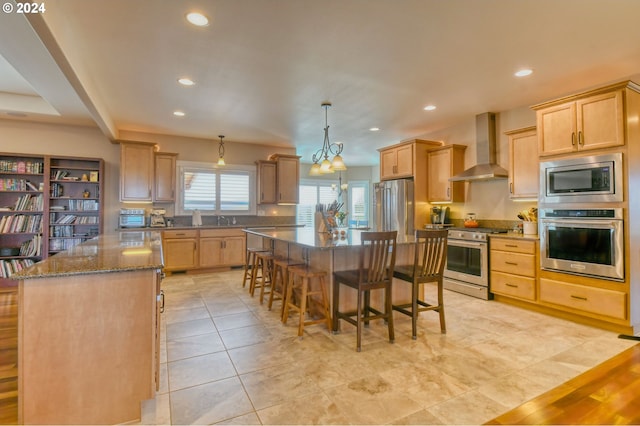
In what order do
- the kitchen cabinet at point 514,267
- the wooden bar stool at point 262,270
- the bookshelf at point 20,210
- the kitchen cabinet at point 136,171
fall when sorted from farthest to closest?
the kitchen cabinet at point 136,171
the bookshelf at point 20,210
the wooden bar stool at point 262,270
the kitchen cabinet at point 514,267

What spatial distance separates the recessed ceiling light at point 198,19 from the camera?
2.41m

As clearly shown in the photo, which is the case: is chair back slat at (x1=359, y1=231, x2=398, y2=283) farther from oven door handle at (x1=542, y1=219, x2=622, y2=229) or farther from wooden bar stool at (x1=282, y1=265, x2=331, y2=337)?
oven door handle at (x1=542, y1=219, x2=622, y2=229)

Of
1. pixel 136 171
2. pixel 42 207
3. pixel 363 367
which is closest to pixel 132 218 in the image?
pixel 136 171

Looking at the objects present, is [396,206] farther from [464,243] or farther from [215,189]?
[215,189]

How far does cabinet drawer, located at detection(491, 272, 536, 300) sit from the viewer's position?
3848 mm

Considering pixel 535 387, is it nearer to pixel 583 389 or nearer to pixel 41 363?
pixel 583 389

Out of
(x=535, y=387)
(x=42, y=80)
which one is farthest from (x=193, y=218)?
(x=535, y=387)

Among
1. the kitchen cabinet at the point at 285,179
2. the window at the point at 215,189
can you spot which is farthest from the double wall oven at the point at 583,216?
the window at the point at 215,189

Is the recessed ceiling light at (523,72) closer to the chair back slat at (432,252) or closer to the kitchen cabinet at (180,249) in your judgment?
the chair back slat at (432,252)

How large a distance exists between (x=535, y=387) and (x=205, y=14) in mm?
3561

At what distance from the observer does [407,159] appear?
5.62 meters

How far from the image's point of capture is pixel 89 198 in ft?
17.6

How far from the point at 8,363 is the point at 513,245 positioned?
517 centimetres

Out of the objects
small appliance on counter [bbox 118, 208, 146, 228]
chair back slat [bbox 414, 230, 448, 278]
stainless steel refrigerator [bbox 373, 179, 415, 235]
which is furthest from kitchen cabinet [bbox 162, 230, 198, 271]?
chair back slat [bbox 414, 230, 448, 278]
